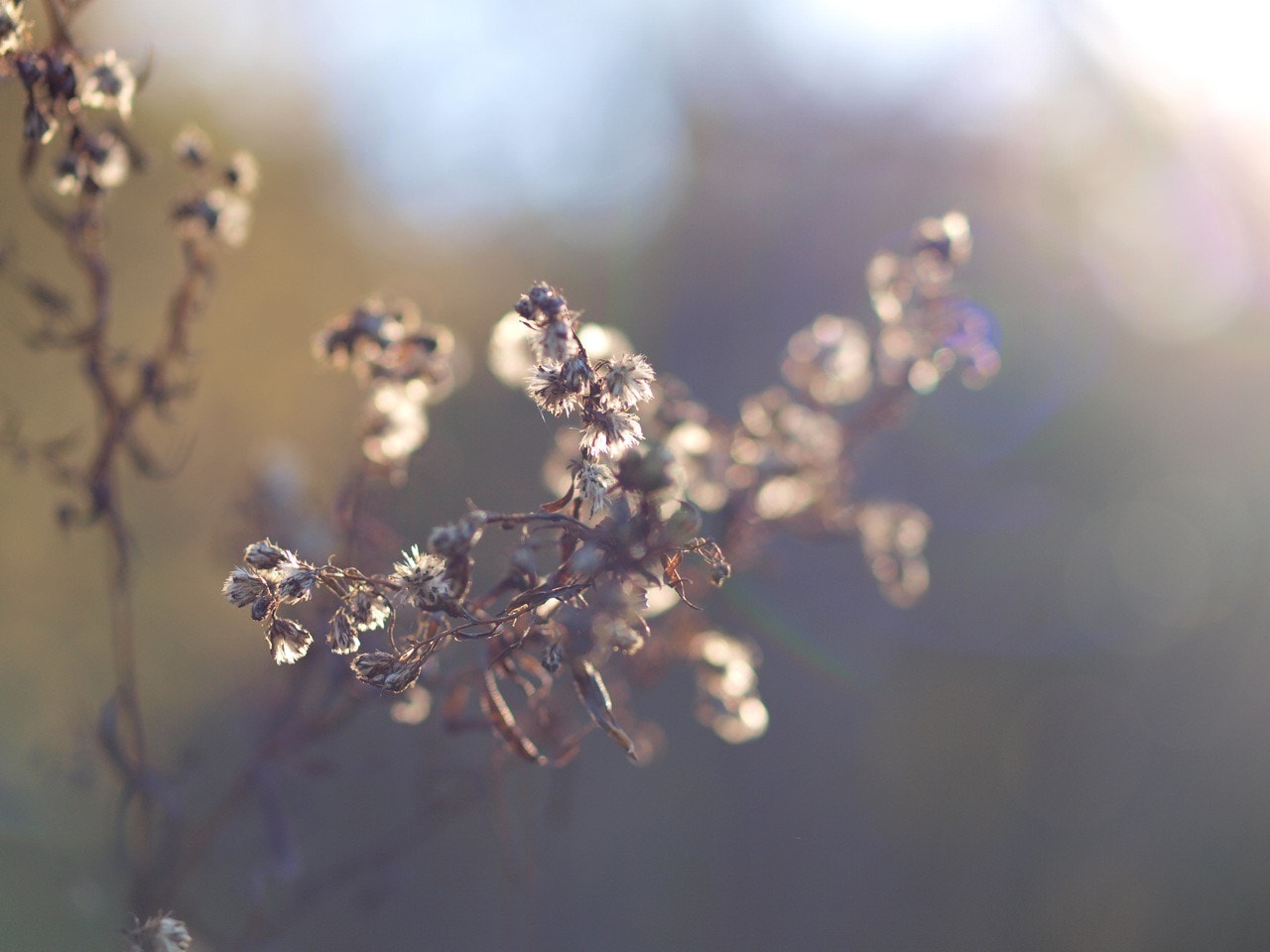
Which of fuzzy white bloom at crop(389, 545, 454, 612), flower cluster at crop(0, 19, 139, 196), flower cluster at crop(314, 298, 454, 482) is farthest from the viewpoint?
flower cluster at crop(314, 298, 454, 482)

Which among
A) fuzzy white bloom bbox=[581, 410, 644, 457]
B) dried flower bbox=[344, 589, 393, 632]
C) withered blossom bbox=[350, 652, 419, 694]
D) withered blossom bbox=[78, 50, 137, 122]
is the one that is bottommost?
withered blossom bbox=[350, 652, 419, 694]

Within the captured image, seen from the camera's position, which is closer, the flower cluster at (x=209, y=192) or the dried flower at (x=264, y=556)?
the dried flower at (x=264, y=556)

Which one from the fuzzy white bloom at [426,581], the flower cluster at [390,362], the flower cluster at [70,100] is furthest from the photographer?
A: the flower cluster at [390,362]

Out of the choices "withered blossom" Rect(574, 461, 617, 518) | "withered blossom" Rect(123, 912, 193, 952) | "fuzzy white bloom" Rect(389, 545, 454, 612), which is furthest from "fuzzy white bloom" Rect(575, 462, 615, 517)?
"withered blossom" Rect(123, 912, 193, 952)

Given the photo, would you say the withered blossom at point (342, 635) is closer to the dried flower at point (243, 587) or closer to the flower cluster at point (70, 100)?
the dried flower at point (243, 587)

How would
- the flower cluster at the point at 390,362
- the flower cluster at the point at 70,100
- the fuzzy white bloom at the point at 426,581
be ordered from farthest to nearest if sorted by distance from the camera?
the flower cluster at the point at 390,362 → the flower cluster at the point at 70,100 → the fuzzy white bloom at the point at 426,581

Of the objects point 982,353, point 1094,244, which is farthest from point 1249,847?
point 982,353

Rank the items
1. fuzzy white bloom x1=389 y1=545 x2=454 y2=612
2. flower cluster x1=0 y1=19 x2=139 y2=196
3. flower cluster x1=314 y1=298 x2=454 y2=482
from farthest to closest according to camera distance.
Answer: flower cluster x1=314 y1=298 x2=454 y2=482, flower cluster x1=0 y1=19 x2=139 y2=196, fuzzy white bloom x1=389 y1=545 x2=454 y2=612

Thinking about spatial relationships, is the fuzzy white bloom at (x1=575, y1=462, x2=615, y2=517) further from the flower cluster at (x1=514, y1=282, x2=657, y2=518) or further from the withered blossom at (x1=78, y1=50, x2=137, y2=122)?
the withered blossom at (x1=78, y1=50, x2=137, y2=122)

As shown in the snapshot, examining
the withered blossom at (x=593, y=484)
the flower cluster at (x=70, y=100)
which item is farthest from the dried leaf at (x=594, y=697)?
the flower cluster at (x=70, y=100)

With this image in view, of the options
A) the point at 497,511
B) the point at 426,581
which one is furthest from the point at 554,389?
the point at 497,511
